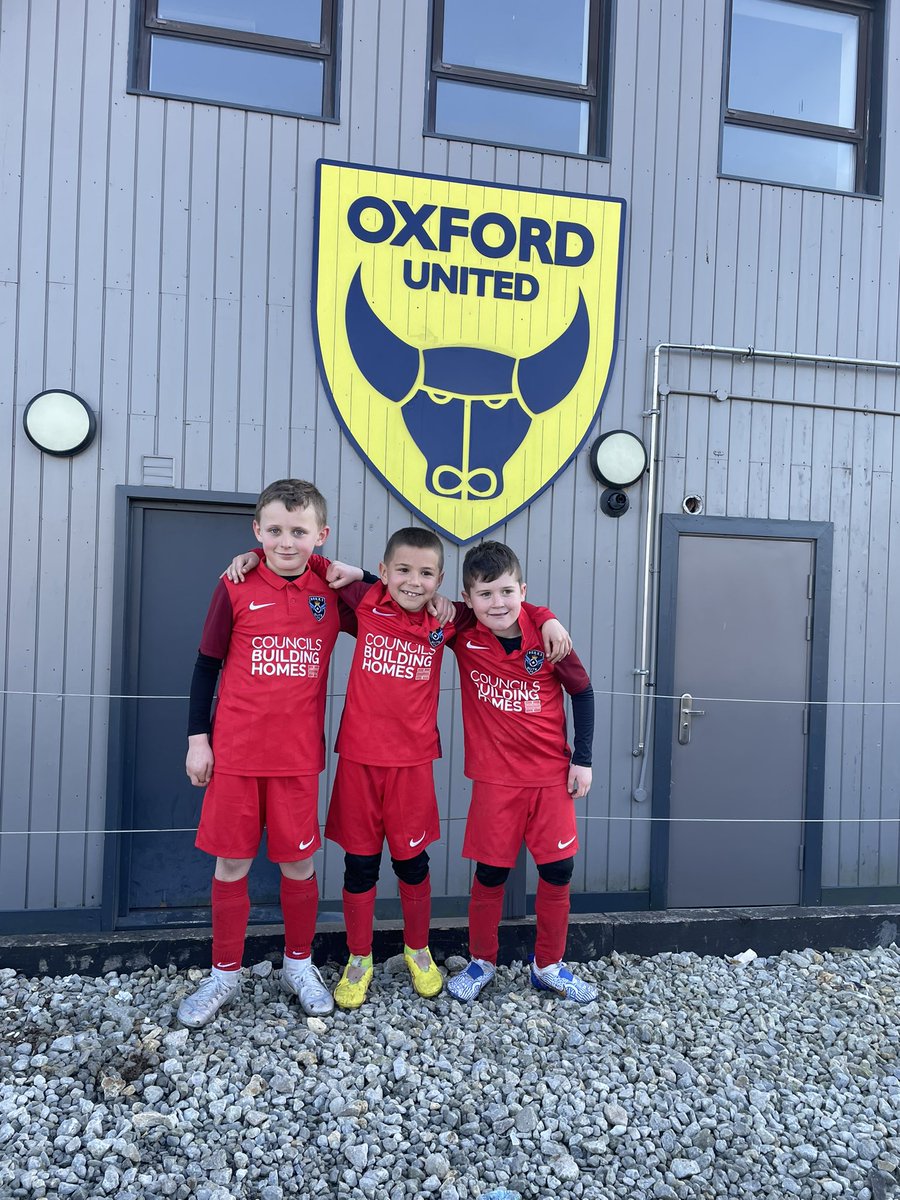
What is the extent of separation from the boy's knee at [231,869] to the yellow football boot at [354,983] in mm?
514

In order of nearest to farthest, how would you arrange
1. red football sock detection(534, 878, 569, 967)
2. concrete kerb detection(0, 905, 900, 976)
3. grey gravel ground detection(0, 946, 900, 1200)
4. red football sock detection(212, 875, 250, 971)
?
1. grey gravel ground detection(0, 946, 900, 1200)
2. red football sock detection(212, 875, 250, 971)
3. red football sock detection(534, 878, 569, 967)
4. concrete kerb detection(0, 905, 900, 976)

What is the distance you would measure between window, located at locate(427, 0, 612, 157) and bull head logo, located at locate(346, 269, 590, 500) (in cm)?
95

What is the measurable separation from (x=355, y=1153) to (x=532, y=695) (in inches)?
58.0

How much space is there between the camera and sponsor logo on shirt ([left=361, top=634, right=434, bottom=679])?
2975 mm

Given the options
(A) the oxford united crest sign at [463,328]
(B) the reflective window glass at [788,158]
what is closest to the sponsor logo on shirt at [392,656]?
(A) the oxford united crest sign at [463,328]

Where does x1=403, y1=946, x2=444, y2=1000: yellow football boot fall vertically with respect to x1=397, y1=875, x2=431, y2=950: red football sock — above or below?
below

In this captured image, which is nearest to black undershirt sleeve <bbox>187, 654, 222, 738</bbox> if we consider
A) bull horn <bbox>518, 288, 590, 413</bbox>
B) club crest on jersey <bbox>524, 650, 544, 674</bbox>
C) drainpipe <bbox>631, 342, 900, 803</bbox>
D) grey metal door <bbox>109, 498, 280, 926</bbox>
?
grey metal door <bbox>109, 498, 280, 926</bbox>

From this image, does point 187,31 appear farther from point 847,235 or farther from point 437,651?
point 847,235

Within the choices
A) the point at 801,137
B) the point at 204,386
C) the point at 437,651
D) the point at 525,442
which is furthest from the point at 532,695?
the point at 801,137

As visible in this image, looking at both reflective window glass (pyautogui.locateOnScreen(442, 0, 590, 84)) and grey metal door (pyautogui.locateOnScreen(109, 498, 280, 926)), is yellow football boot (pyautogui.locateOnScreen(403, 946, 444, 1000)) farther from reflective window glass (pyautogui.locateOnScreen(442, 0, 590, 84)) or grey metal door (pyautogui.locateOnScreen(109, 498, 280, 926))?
reflective window glass (pyautogui.locateOnScreen(442, 0, 590, 84))

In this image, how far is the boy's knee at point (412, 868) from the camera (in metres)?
3.05

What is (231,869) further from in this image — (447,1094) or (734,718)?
(734,718)

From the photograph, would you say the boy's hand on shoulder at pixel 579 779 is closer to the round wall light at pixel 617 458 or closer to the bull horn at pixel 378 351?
the round wall light at pixel 617 458

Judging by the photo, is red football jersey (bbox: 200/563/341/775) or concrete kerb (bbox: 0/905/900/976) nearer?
red football jersey (bbox: 200/563/341/775)
